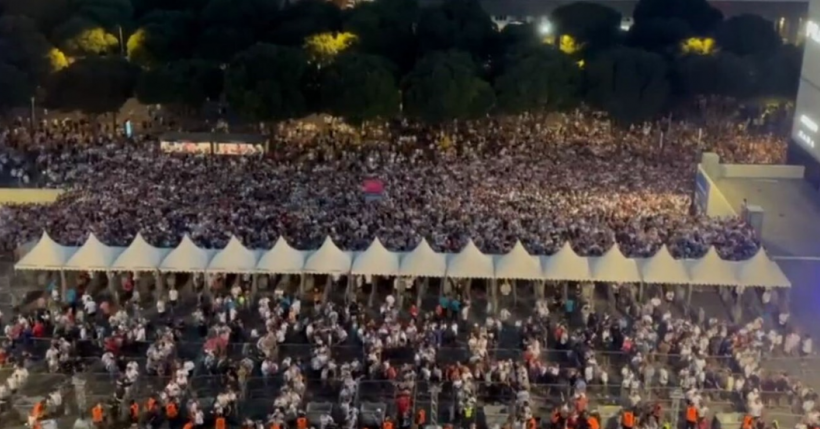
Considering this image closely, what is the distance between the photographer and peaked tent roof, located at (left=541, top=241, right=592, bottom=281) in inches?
1034

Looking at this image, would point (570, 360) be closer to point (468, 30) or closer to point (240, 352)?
point (240, 352)

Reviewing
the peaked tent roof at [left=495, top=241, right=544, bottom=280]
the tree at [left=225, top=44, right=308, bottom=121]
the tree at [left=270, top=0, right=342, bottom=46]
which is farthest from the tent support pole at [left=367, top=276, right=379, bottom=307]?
the tree at [left=270, top=0, right=342, bottom=46]

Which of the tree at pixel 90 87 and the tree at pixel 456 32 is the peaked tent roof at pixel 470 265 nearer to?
the tree at pixel 90 87

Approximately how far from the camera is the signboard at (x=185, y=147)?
42.8 meters

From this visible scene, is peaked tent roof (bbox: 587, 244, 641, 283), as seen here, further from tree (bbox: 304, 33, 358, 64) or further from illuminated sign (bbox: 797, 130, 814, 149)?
tree (bbox: 304, 33, 358, 64)

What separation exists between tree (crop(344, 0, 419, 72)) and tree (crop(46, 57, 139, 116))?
41.5 ft

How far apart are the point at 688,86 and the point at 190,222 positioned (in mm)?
26173

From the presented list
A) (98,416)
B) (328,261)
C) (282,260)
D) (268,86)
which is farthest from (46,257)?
(268,86)

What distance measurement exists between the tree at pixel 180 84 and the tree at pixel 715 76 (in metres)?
21.9

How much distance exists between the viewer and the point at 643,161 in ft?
133

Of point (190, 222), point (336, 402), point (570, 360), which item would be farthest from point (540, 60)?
point (336, 402)

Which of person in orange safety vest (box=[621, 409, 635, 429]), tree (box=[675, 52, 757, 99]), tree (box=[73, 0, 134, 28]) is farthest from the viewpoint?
tree (box=[73, 0, 134, 28])

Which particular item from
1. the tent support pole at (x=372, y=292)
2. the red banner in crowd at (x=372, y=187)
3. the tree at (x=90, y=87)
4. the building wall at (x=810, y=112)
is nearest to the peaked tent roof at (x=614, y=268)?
the tent support pole at (x=372, y=292)

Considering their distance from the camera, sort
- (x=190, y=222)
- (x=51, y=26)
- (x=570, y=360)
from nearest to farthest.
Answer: (x=570, y=360) < (x=190, y=222) < (x=51, y=26)
